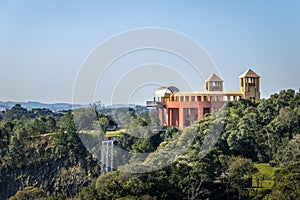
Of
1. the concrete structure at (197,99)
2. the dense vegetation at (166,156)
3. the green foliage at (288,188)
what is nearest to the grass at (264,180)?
the dense vegetation at (166,156)

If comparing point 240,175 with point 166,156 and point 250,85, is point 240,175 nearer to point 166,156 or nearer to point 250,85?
point 166,156

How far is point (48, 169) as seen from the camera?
85.0 ft

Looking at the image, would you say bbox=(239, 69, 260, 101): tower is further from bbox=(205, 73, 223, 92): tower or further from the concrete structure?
bbox=(205, 73, 223, 92): tower

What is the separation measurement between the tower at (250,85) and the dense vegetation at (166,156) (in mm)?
1977

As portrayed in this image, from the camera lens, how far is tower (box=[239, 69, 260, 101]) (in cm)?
2619

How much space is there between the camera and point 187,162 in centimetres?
1727

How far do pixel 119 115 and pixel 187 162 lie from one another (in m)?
11.9

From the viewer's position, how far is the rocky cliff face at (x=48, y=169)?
2489cm

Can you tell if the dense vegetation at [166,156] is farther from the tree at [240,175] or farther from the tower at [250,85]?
the tower at [250,85]

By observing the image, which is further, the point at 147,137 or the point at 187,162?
the point at 147,137

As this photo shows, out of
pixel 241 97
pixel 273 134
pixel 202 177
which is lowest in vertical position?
pixel 202 177

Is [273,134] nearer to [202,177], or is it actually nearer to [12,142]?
[202,177]

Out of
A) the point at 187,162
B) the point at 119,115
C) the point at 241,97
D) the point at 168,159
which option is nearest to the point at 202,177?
the point at 187,162

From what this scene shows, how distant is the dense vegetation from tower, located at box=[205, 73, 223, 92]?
2.48 meters
